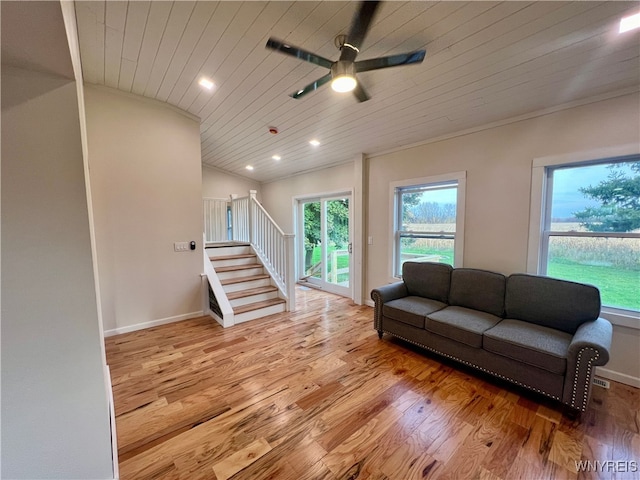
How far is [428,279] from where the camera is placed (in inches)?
127

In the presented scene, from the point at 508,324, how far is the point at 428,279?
0.97 meters

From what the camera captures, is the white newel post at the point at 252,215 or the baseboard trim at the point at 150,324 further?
the white newel post at the point at 252,215

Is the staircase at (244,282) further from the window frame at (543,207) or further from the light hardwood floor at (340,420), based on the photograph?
the window frame at (543,207)

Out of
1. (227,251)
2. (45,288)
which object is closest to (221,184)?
(227,251)

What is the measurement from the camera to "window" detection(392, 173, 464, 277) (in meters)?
3.33

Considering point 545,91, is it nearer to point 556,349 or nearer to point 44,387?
point 556,349

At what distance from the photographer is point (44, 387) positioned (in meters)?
1.17

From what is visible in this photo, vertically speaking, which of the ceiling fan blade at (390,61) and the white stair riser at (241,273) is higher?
the ceiling fan blade at (390,61)

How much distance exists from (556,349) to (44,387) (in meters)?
3.18

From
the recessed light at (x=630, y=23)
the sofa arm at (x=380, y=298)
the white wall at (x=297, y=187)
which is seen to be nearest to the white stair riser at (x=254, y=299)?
the sofa arm at (x=380, y=298)

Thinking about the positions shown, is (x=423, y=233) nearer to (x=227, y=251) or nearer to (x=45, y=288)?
(x=227, y=251)

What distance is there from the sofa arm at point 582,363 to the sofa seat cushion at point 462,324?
586mm

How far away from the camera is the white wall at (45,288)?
3.57ft

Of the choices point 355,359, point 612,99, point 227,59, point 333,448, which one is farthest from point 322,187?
point 333,448
